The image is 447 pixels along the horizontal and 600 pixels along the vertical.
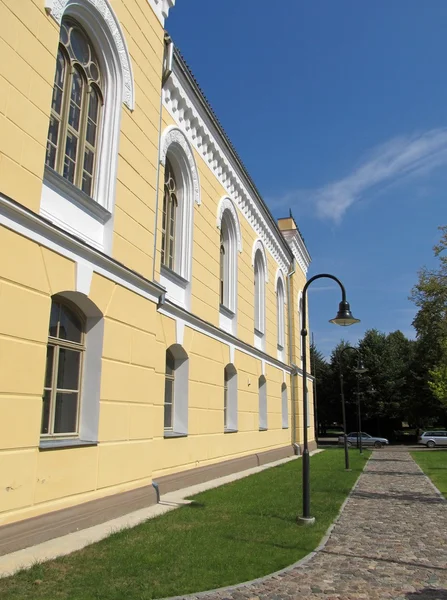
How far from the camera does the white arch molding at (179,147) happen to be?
11.7m

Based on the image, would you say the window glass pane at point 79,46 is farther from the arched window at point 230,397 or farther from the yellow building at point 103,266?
the arched window at point 230,397

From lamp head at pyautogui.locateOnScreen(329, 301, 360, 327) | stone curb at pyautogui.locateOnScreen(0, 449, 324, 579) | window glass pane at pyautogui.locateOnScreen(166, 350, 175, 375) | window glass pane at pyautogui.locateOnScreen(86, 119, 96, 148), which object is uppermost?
window glass pane at pyautogui.locateOnScreen(86, 119, 96, 148)

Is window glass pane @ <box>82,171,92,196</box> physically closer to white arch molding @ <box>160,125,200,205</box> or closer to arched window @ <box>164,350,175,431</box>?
white arch molding @ <box>160,125,200,205</box>

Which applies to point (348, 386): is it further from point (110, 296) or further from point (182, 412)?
point (110, 296)

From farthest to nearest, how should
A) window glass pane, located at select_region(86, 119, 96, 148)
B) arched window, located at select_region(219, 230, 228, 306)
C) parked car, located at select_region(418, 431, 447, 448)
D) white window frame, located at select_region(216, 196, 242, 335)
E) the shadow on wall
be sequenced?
1. parked car, located at select_region(418, 431, 447, 448)
2. arched window, located at select_region(219, 230, 228, 306)
3. white window frame, located at select_region(216, 196, 242, 335)
4. window glass pane, located at select_region(86, 119, 96, 148)
5. the shadow on wall

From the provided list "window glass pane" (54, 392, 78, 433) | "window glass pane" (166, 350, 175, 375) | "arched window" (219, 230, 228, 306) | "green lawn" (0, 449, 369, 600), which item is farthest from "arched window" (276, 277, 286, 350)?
"window glass pane" (54, 392, 78, 433)

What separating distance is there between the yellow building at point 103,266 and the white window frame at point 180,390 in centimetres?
3

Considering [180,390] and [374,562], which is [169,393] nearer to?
[180,390]

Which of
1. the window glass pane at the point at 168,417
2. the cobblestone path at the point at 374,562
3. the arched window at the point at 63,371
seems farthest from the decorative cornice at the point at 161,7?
the cobblestone path at the point at 374,562

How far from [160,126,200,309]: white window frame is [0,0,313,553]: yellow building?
5 centimetres

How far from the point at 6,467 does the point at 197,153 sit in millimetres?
10216

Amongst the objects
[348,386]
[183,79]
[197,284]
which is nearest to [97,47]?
[183,79]

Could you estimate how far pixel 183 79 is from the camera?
12.6m

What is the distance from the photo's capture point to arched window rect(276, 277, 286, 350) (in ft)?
77.7
